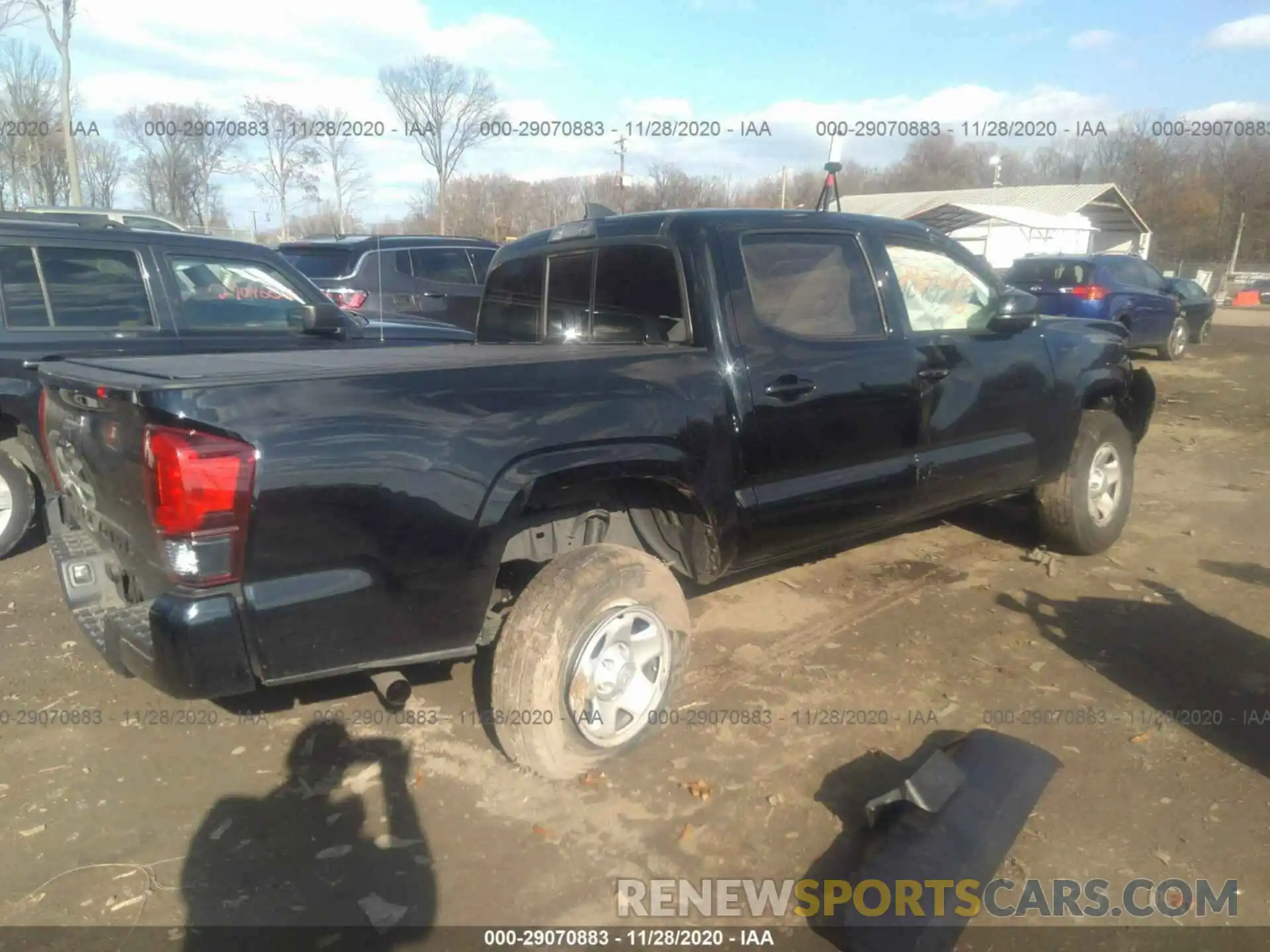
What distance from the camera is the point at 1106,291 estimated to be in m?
13.1

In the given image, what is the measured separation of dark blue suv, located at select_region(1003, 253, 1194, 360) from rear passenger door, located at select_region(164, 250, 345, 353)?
1089 cm

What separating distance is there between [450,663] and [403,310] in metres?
6.42

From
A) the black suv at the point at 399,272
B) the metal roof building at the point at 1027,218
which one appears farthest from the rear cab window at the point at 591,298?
the metal roof building at the point at 1027,218

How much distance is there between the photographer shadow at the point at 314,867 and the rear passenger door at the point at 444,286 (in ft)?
23.0

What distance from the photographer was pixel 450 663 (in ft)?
12.7

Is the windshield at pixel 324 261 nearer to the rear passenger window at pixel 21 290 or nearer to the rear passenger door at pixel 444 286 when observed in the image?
the rear passenger door at pixel 444 286

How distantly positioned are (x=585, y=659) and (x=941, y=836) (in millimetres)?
1232

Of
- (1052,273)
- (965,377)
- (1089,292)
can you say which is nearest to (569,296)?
(965,377)

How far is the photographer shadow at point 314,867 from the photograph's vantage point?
2.42 metres

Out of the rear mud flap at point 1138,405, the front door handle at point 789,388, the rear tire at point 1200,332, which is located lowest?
the rear tire at point 1200,332

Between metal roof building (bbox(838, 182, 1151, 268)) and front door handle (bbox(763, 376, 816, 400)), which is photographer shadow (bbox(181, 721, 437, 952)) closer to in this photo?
front door handle (bbox(763, 376, 816, 400))

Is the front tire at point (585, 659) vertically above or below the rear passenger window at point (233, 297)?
below

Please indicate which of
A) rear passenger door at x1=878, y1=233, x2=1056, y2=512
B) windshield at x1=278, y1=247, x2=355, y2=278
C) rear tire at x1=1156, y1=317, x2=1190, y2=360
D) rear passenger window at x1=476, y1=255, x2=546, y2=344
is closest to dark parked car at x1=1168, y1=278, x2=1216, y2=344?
rear tire at x1=1156, y1=317, x2=1190, y2=360

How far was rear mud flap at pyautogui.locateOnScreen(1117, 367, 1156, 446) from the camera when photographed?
5512 millimetres
